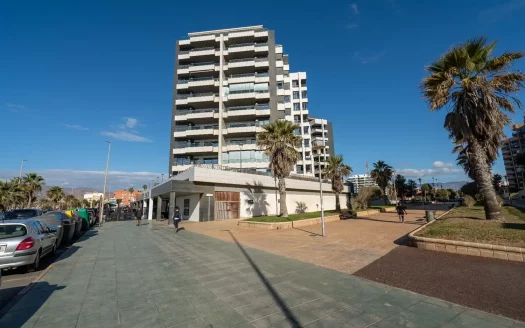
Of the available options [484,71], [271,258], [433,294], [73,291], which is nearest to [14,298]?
[73,291]

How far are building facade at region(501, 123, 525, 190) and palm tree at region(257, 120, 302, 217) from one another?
11566cm

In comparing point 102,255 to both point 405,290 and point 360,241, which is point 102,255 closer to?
point 405,290

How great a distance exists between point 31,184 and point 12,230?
55.7m

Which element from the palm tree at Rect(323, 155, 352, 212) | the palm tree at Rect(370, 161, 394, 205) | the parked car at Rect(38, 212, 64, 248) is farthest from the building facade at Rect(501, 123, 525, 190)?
the parked car at Rect(38, 212, 64, 248)

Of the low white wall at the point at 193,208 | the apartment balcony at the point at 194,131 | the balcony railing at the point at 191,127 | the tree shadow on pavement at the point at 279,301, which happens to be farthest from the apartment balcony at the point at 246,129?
the tree shadow on pavement at the point at 279,301

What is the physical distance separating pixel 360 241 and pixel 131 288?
10.2 meters

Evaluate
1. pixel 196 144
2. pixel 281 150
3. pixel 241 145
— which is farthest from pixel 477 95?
pixel 196 144

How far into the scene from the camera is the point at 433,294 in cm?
500

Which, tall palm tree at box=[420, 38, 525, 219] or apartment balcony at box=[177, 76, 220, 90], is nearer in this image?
tall palm tree at box=[420, 38, 525, 219]

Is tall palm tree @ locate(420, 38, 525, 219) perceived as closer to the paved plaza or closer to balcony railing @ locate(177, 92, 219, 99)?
the paved plaza

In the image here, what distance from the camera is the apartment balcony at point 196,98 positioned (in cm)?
4319

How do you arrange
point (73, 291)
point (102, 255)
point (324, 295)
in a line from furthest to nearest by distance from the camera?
1. point (102, 255)
2. point (73, 291)
3. point (324, 295)

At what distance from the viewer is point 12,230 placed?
7.25m

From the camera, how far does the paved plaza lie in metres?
3.91
